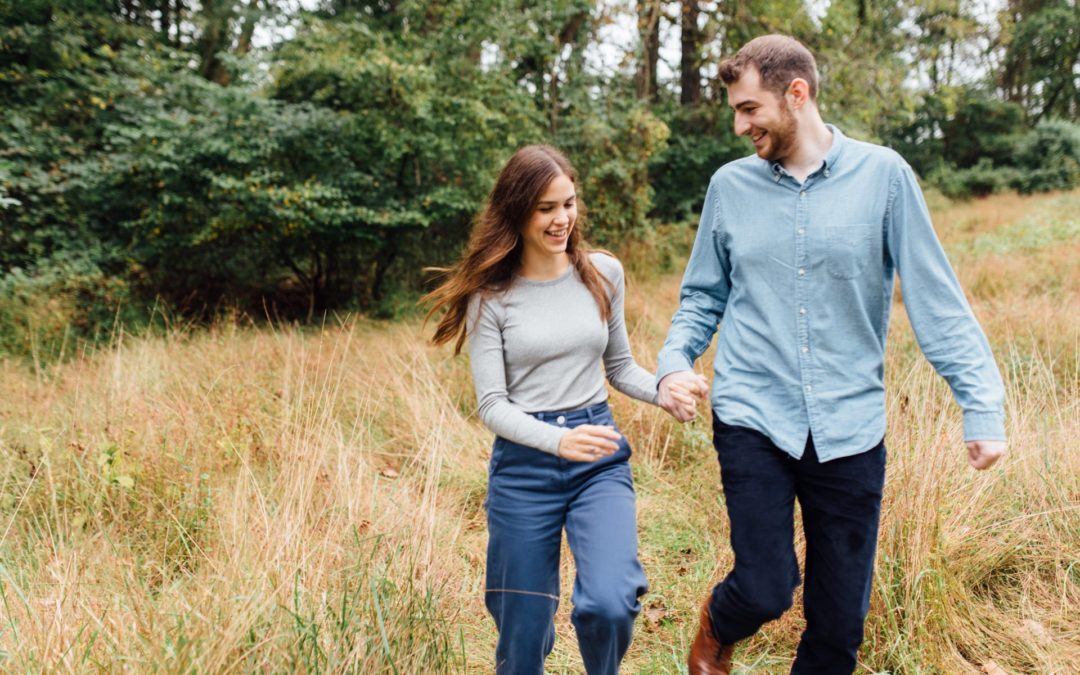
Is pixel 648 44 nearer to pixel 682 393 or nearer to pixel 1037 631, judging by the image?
pixel 1037 631

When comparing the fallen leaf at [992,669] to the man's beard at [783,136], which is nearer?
the man's beard at [783,136]

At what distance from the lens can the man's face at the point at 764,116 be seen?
7.06 ft

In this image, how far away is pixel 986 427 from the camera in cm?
192

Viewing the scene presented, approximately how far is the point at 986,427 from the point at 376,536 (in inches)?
73.0

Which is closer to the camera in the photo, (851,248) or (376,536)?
(851,248)

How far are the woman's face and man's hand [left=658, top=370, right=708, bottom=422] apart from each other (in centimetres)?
54

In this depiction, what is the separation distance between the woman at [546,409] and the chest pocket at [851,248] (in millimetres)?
575

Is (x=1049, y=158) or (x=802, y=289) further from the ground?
(x=1049, y=158)

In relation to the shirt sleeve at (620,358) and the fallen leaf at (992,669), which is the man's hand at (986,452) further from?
the fallen leaf at (992,669)

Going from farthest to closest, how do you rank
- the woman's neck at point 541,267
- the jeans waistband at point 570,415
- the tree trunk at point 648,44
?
the tree trunk at point 648,44
the woman's neck at point 541,267
the jeans waistband at point 570,415

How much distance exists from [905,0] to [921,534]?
13379 millimetres

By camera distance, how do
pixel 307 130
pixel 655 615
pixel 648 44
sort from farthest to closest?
pixel 648 44 → pixel 307 130 → pixel 655 615

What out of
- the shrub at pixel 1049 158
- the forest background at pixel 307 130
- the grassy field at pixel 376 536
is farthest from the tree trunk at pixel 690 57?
the shrub at pixel 1049 158

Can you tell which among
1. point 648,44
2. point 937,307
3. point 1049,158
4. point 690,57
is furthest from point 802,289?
point 1049,158
